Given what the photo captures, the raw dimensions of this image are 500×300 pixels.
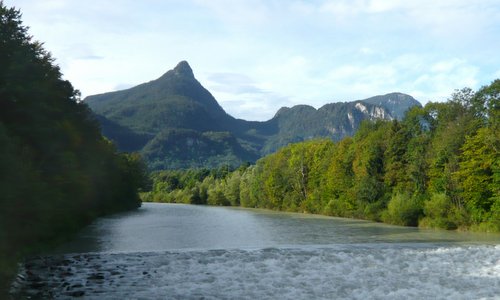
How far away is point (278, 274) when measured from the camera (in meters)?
23.8

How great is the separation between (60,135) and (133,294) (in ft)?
41.3

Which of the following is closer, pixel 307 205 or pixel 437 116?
pixel 437 116

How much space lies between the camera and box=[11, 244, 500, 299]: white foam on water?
20125mm

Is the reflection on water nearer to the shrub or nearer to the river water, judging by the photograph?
the river water

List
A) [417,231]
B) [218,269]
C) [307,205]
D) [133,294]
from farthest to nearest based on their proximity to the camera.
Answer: [307,205], [417,231], [218,269], [133,294]

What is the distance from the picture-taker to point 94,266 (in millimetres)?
25047

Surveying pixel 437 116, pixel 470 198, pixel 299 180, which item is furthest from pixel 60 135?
pixel 299 180

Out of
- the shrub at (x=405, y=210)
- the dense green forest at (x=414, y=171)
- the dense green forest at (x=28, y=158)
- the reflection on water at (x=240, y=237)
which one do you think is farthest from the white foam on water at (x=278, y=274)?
the shrub at (x=405, y=210)

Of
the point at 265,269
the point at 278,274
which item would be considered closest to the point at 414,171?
the point at 265,269

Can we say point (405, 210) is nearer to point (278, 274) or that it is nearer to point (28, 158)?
point (278, 274)

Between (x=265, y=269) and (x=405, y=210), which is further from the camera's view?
(x=405, y=210)

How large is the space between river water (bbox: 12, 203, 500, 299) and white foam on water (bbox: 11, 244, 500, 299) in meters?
0.04

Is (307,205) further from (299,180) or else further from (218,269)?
(218,269)

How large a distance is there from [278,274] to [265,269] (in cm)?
121
